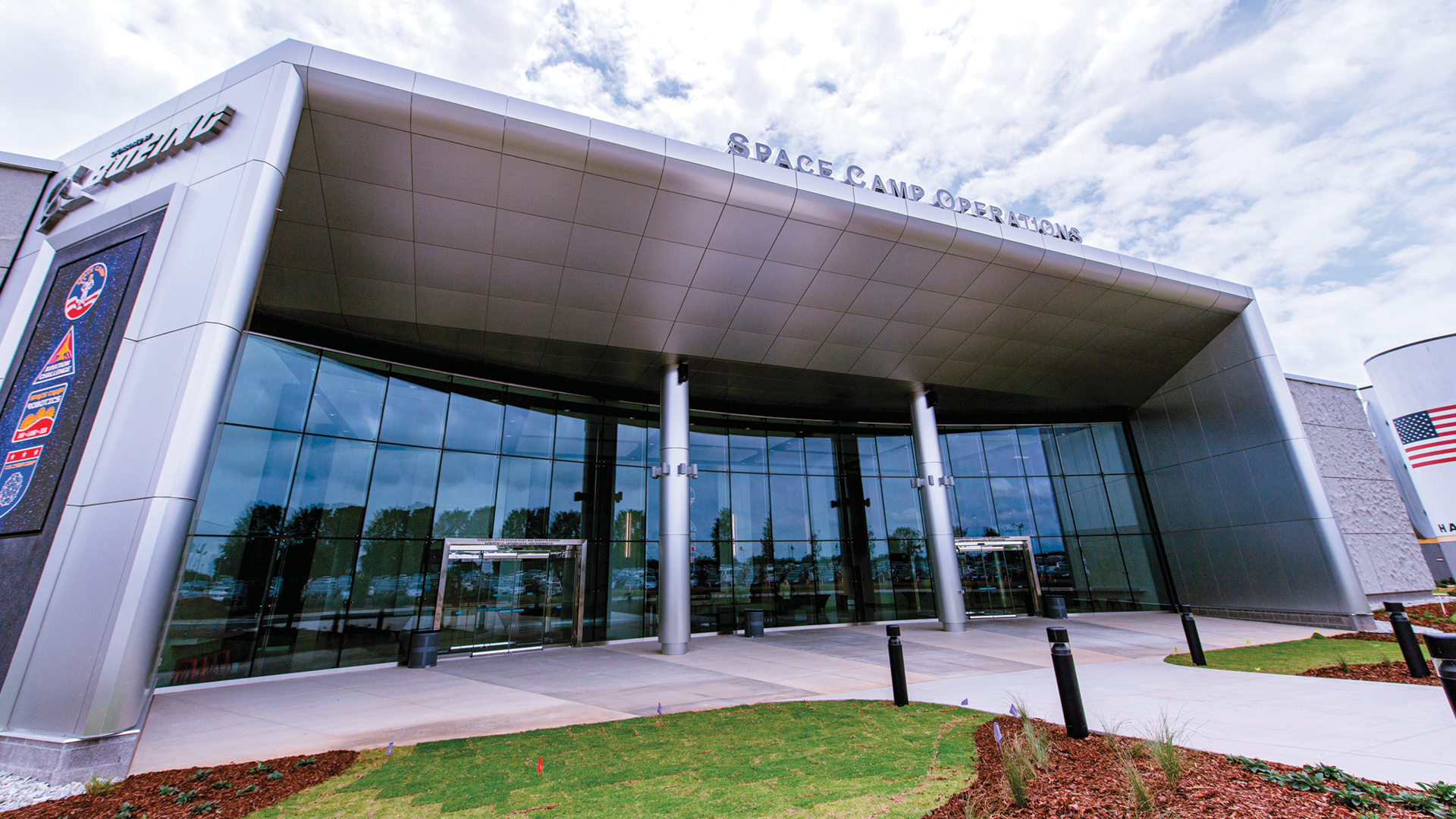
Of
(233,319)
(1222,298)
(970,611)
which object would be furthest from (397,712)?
(1222,298)

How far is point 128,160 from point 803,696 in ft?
42.4

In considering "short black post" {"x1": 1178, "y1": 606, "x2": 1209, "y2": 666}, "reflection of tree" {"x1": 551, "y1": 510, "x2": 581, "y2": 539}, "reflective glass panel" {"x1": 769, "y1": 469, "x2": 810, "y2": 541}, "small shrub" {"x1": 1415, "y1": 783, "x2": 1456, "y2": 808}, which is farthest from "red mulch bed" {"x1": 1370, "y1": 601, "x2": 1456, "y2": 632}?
"reflection of tree" {"x1": 551, "y1": 510, "x2": 581, "y2": 539}

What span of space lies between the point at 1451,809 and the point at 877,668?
8.49 m

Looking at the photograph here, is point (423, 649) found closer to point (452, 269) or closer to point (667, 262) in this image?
point (452, 269)

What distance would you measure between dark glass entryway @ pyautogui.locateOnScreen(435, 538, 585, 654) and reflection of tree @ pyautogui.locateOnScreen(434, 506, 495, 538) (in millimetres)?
291

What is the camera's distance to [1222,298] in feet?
55.0

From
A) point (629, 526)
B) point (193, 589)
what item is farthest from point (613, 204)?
point (193, 589)

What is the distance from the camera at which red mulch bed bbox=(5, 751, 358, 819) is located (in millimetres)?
4770

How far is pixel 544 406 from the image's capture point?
17469mm

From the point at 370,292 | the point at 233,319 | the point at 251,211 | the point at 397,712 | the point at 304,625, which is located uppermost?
the point at 370,292

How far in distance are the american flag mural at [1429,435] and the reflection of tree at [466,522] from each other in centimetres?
3194

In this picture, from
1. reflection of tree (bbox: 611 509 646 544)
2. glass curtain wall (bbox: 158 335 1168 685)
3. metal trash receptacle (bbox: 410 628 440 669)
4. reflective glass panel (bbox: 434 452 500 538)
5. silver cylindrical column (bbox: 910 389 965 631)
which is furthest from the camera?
silver cylindrical column (bbox: 910 389 965 631)

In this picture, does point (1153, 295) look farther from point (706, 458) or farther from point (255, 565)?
point (255, 565)

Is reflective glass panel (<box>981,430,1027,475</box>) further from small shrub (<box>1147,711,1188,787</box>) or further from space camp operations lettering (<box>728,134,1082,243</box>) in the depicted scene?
small shrub (<box>1147,711,1188,787</box>)
